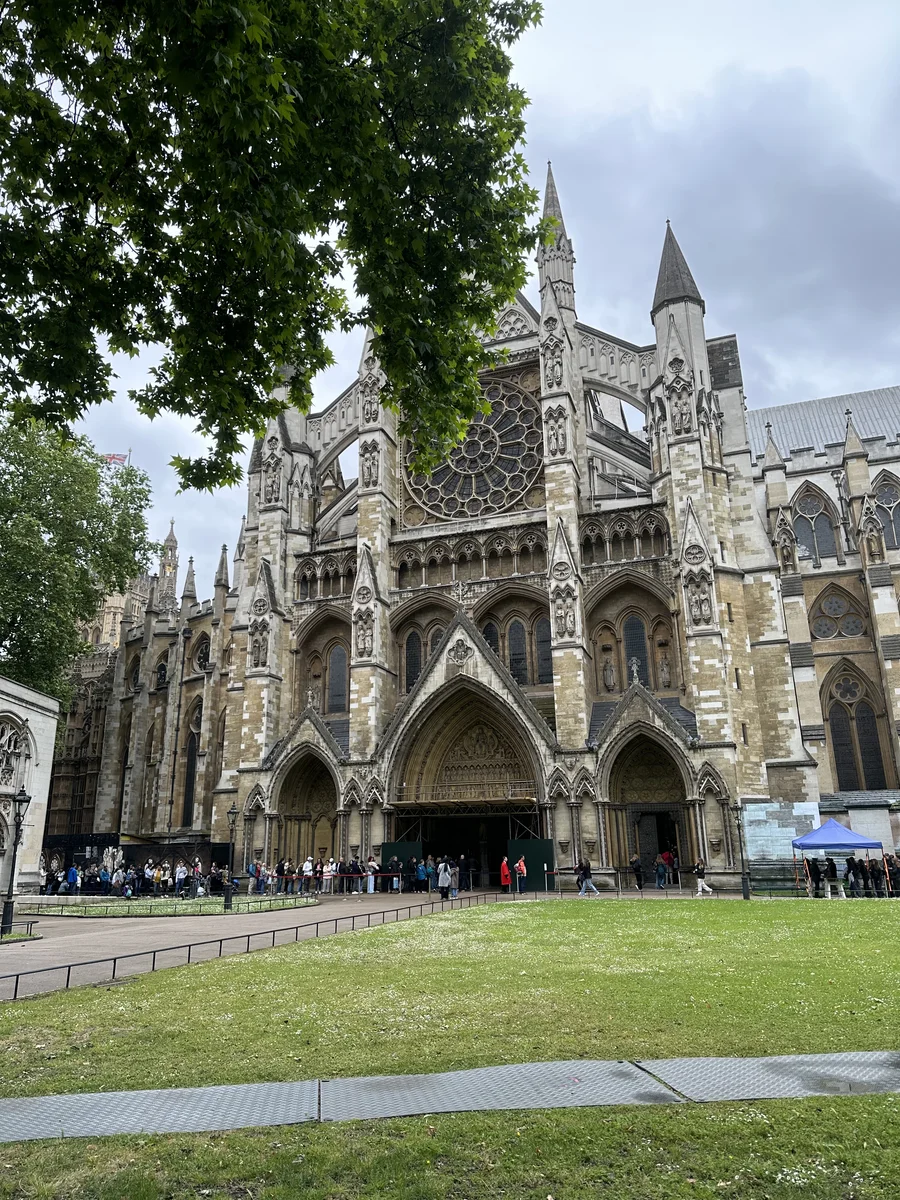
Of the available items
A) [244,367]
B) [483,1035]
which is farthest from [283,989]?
[244,367]

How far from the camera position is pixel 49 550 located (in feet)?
124

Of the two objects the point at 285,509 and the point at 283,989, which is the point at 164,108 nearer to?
the point at 283,989

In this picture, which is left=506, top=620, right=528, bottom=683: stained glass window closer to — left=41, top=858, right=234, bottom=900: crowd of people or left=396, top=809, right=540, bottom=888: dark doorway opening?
left=396, top=809, right=540, bottom=888: dark doorway opening

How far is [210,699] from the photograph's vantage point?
145ft

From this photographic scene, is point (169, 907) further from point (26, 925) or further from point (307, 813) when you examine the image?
point (307, 813)

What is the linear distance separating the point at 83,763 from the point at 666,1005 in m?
56.3

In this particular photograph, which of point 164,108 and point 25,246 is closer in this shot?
point 25,246

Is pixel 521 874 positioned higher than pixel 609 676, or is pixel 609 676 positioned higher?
pixel 609 676

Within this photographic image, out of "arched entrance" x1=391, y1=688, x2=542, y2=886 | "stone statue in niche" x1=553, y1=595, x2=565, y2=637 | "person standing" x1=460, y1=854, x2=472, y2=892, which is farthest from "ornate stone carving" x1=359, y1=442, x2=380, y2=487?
Answer: "person standing" x1=460, y1=854, x2=472, y2=892

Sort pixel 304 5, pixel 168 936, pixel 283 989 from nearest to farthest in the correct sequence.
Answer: pixel 304 5 < pixel 283 989 < pixel 168 936

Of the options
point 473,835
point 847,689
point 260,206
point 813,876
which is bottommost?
point 813,876

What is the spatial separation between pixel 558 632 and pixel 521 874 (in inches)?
326

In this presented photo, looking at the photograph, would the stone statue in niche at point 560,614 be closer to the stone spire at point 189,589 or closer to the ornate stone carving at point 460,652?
the ornate stone carving at point 460,652

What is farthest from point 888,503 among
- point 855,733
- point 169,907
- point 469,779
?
point 169,907
